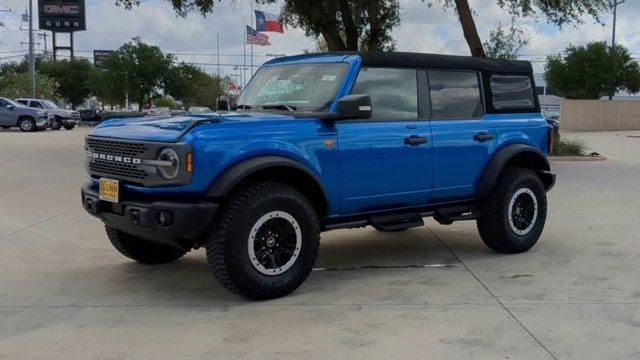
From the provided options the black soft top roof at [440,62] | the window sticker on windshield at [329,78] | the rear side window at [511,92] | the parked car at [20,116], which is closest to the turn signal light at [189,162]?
the window sticker on windshield at [329,78]

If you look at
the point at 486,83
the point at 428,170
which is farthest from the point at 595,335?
the point at 486,83

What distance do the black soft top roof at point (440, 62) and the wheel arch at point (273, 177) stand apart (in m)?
1.23

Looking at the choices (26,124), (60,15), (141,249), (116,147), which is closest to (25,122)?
(26,124)

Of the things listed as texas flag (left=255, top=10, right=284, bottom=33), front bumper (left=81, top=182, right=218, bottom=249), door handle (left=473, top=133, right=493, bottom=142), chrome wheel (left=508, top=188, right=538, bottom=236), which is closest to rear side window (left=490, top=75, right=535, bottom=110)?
door handle (left=473, top=133, right=493, bottom=142)

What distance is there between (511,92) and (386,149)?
1.95 m

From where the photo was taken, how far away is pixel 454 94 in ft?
21.1

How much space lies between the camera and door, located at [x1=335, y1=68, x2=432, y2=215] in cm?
554

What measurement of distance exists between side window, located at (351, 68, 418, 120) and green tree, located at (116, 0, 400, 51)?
1247 cm

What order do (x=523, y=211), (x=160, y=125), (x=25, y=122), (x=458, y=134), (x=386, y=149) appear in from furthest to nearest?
(x=25, y=122) < (x=523, y=211) < (x=458, y=134) < (x=386, y=149) < (x=160, y=125)

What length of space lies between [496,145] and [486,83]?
649 millimetres

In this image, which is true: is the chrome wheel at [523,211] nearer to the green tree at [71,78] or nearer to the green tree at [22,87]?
the green tree at [22,87]

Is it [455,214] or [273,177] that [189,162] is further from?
[455,214]

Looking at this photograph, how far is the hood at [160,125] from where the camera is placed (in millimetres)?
4824

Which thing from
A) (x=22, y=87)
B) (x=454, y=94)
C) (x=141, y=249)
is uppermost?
(x=22, y=87)
